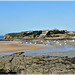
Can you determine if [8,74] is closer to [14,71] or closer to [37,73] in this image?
[14,71]

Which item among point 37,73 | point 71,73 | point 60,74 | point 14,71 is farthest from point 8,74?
point 71,73

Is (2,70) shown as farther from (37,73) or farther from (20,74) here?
(37,73)

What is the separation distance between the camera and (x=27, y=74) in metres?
9.72

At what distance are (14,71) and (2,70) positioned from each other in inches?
40.7

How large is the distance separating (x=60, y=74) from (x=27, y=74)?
7.52 feet

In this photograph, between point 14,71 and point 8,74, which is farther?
point 14,71

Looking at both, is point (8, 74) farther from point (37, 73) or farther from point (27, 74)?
point (37, 73)

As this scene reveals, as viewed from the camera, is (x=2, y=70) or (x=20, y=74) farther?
(x=2, y=70)

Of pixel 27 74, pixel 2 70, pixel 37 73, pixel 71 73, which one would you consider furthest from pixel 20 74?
pixel 71 73

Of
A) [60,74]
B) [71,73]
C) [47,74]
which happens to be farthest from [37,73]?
[71,73]

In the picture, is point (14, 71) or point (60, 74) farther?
point (14, 71)

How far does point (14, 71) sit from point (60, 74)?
Result: 3.49 m

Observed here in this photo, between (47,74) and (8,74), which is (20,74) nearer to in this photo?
(8,74)

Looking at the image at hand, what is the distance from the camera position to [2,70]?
11016 millimetres
